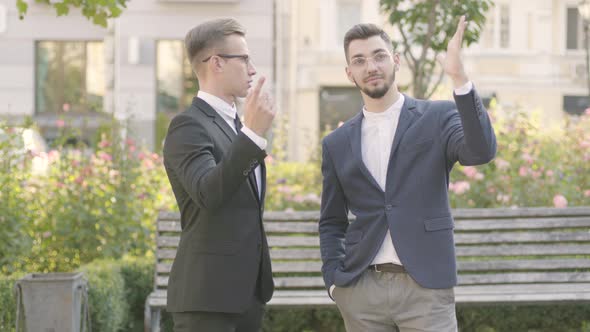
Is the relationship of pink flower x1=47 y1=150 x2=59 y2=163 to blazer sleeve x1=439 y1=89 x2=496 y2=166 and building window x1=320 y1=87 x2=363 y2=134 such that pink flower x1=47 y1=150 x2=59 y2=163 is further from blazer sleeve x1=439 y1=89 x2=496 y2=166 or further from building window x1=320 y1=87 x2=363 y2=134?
building window x1=320 y1=87 x2=363 y2=134

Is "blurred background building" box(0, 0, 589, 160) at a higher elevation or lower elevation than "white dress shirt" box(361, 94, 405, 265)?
higher

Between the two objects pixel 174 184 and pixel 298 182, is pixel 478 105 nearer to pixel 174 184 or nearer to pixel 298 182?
pixel 174 184

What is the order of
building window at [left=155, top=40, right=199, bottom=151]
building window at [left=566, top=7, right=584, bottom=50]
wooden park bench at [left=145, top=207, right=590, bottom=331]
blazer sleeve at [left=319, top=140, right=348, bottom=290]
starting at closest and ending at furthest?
blazer sleeve at [left=319, top=140, right=348, bottom=290]
wooden park bench at [left=145, top=207, right=590, bottom=331]
building window at [left=155, top=40, right=199, bottom=151]
building window at [left=566, top=7, right=584, bottom=50]

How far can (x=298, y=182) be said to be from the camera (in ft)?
32.4

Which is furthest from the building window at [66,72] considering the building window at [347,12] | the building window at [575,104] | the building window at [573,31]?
the building window at [573,31]

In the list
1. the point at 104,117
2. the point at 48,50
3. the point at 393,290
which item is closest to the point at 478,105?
the point at 393,290

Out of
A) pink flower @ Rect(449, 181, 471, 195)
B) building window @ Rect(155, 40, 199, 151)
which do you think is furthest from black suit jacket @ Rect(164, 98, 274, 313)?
building window @ Rect(155, 40, 199, 151)

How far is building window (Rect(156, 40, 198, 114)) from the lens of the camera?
24.2 meters

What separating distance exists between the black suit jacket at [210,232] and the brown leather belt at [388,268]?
46 centimetres

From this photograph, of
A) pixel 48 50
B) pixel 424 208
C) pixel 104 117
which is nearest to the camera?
pixel 424 208

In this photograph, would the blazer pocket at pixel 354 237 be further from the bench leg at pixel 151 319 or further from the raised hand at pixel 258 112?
the bench leg at pixel 151 319

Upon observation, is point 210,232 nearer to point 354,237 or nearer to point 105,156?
point 354,237

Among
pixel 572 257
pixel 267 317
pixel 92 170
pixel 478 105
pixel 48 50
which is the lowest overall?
pixel 267 317

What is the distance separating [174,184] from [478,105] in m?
1.11
